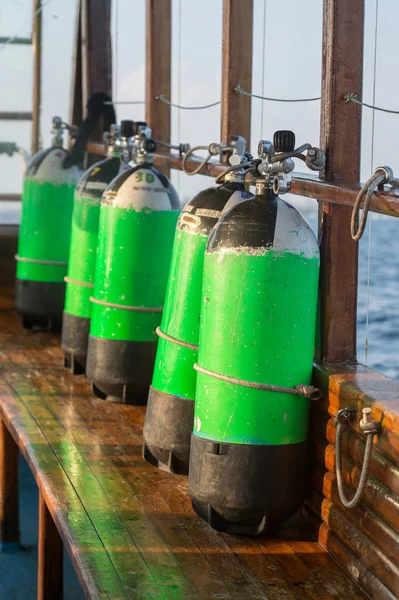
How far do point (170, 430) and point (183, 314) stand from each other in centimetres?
47

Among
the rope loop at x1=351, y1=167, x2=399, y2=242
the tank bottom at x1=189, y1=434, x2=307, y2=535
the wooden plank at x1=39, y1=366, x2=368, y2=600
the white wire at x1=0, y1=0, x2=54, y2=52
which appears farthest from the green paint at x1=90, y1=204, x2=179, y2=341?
the white wire at x1=0, y1=0, x2=54, y2=52

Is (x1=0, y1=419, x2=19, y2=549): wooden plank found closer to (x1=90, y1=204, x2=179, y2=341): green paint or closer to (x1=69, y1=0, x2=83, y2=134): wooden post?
(x1=90, y1=204, x2=179, y2=341): green paint

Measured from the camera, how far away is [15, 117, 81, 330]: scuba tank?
6.91m

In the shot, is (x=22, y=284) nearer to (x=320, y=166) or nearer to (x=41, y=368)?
(x=41, y=368)

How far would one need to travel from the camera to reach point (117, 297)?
521 centimetres

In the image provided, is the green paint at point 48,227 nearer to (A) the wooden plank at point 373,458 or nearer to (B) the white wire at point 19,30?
(B) the white wire at point 19,30

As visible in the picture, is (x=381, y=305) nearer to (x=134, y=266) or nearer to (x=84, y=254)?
(x=84, y=254)

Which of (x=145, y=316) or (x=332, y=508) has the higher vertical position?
(x=145, y=316)

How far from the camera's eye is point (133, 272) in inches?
203

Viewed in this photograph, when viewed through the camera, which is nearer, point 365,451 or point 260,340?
point 365,451

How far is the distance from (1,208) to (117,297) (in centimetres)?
444

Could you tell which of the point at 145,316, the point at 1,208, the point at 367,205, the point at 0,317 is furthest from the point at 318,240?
the point at 1,208

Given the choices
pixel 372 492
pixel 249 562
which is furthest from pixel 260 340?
pixel 249 562

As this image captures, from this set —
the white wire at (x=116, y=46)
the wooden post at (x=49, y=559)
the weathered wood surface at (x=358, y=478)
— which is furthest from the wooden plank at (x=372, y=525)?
the white wire at (x=116, y=46)
